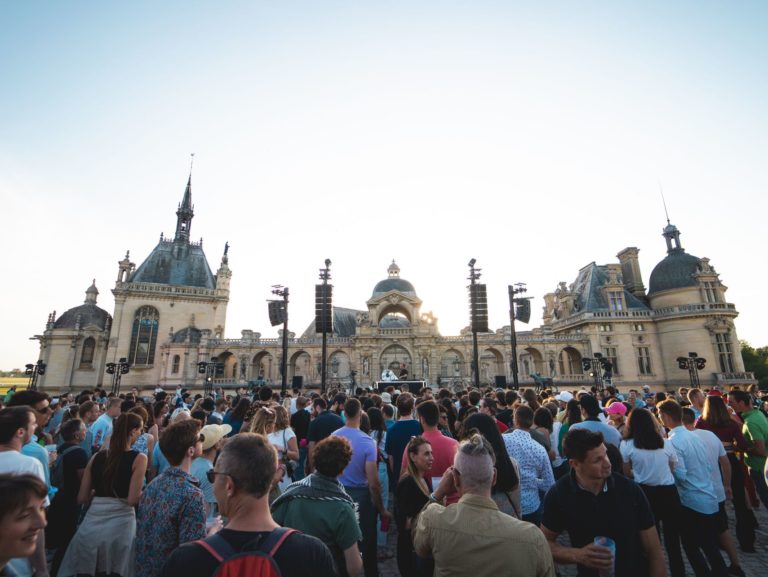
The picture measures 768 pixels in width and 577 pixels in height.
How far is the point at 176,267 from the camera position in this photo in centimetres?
5053

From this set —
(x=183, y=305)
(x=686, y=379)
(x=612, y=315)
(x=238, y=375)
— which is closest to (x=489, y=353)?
(x=612, y=315)

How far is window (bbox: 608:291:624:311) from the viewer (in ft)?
144

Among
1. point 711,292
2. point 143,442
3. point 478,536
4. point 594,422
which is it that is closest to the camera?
point 478,536

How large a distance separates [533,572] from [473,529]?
408mm

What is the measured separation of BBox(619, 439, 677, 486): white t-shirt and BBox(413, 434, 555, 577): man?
360cm

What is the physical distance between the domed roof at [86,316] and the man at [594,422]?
5286 centimetres

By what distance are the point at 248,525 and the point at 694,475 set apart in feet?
19.5

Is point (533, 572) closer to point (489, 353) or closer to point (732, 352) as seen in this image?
point (489, 353)

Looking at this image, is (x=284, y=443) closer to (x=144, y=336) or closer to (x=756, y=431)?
(x=756, y=431)

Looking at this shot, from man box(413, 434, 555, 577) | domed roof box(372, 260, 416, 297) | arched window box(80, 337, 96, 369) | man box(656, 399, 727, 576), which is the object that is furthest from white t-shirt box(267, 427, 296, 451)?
arched window box(80, 337, 96, 369)

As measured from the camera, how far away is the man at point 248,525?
6.34ft

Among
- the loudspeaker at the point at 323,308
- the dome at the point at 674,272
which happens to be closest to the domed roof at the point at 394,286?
the loudspeaker at the point at 323,308

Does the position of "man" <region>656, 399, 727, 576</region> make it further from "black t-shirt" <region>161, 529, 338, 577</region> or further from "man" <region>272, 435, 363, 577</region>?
"black t-shirt" <region>161, 529, 338, 577</region>

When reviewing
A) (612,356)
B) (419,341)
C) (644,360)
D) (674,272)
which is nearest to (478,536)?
(419,341)
